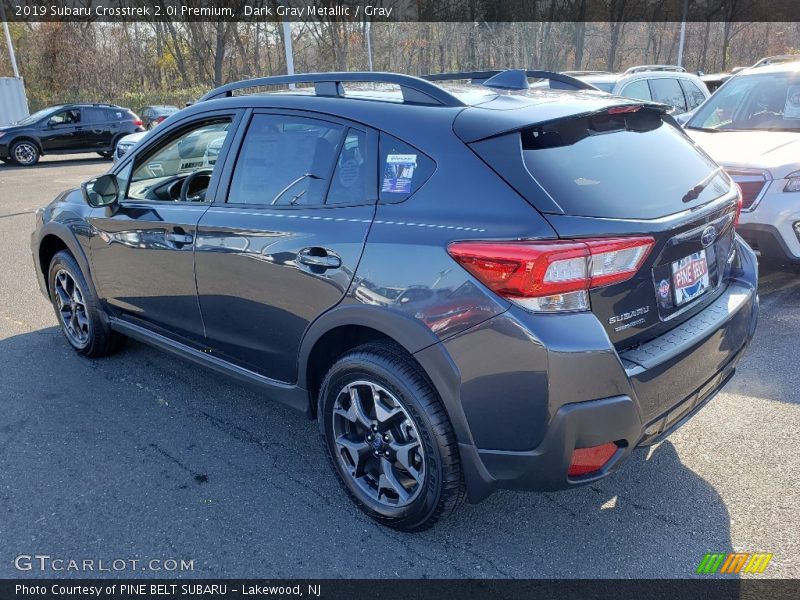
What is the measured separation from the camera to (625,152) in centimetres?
274

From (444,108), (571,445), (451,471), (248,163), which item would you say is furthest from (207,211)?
(571,445)

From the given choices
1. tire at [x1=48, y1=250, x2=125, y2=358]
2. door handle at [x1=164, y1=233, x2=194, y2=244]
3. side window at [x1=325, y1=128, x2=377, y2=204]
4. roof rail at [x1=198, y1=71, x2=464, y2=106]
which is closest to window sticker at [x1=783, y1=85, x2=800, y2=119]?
roof rail at [x1=198, y1=71, x2=464, y2=106]

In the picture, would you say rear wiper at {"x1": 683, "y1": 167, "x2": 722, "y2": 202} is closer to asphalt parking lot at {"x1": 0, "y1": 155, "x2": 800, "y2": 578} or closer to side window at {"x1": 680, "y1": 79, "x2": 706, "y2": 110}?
asphalt parking lot at {"x1": 0, "y1": 155, "x2": 800, "y2": 578}

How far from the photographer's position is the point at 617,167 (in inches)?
104

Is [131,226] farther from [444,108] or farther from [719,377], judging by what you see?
[719,377]

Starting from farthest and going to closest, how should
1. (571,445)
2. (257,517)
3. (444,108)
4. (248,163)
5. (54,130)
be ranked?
(54,130)
(248,163)
(257,517)
(444,108)
(571,445)

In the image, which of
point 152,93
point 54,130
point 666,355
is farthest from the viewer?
point 152,93

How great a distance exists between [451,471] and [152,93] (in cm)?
3876

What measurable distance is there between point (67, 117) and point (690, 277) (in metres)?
20.4

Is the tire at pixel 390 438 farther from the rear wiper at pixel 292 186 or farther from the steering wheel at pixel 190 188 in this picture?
the steering wheel at pixel 190 188

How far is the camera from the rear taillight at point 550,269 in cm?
221

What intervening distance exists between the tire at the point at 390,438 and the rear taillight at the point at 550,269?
1.68 feet

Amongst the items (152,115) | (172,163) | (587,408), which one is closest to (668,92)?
(172,163)

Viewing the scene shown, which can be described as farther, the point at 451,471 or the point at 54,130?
the point at 54,130
